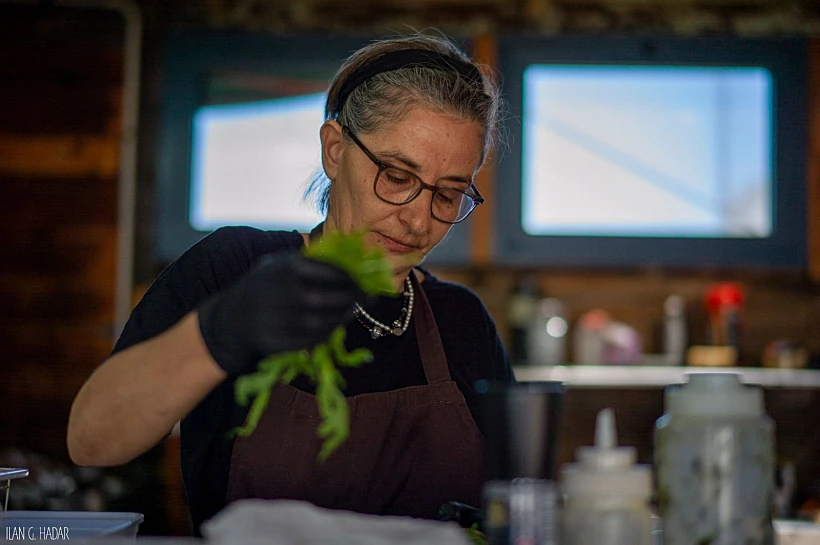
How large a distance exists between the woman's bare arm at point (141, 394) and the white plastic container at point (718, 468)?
1.67 feet

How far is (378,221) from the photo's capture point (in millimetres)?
1513

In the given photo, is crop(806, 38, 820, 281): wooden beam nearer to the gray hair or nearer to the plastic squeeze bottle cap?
the gray hair

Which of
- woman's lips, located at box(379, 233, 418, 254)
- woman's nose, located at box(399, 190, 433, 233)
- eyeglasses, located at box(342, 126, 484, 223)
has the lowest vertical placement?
woman's lips, located at box(379, 233, 418, 254)

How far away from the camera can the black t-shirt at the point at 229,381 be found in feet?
4.42

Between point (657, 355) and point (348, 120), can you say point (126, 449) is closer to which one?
point (348, 120)

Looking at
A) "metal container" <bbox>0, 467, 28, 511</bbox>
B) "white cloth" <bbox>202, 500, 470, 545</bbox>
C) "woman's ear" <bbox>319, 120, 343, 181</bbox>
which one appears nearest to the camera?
"white cloth" <bbox>202, 500, 470, 545</bbox>

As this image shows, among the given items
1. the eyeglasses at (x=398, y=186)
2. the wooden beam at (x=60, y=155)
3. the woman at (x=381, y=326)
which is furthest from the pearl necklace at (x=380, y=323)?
the wooden beam at (x=60, y=155)

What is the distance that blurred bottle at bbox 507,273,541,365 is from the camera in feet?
10.8

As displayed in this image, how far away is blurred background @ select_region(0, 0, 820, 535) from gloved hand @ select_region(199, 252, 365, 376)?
2.40m

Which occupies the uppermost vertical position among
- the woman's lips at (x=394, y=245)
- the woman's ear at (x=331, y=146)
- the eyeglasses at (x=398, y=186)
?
the woman's ear at (x=331, y=146)

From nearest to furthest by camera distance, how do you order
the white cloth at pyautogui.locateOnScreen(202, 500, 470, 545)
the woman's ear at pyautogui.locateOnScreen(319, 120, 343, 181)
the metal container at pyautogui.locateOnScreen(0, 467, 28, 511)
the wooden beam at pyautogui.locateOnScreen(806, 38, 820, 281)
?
the white cloth at pyautogui.locateOnScreen(202, 500, 470, 545), the metal container at pyautogui.locateOnScreen(0, 467, 28, 511), the woman's ear at pyautogui.locateOnScreen(319, 120, 343, 181), the wooden beam at pyautogui.locateOnScreen(806, 38, 820, 281)

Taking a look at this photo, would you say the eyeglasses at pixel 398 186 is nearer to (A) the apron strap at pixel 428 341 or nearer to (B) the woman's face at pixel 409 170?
(B) the woman's face at pixel 409 170

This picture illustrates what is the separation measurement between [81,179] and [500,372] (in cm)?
218

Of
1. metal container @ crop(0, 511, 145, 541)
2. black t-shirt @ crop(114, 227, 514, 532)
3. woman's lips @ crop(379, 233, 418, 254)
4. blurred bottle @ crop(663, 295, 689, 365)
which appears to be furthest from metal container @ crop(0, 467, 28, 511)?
blurred bottle @ crop(663, 295, 689, 365)
